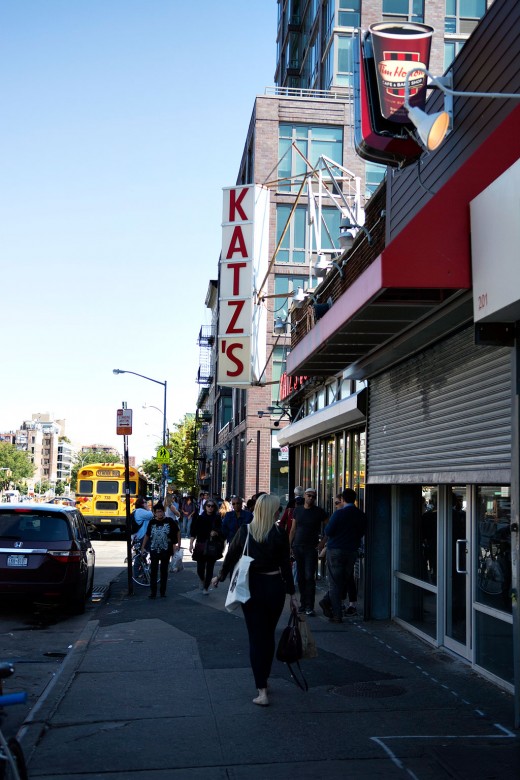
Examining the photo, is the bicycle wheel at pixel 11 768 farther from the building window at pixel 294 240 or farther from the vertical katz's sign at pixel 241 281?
the building window at pixel 294 240

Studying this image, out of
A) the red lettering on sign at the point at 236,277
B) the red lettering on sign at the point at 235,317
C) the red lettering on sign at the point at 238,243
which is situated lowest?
the red lettering on sign at the point at 235,317

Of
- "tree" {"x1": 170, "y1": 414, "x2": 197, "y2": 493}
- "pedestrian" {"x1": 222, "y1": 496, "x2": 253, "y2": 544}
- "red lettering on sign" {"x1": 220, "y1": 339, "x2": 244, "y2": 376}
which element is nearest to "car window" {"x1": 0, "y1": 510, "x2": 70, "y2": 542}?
"pedestrian" {"x1": 222, "y1": 496, "x2": 253, "y2": 544}

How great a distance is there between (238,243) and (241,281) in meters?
0.87

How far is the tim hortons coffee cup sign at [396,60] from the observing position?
9312 mm

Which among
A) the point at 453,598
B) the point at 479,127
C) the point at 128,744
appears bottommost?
the point at 128,744

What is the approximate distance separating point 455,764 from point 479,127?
213 inches

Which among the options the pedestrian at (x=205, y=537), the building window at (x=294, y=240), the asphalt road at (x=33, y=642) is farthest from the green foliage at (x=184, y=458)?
the asphalt road at (x=33, y=642)

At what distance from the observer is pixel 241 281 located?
21141 mm

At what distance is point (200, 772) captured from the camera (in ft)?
18.9

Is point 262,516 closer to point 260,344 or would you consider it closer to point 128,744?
point 128,744

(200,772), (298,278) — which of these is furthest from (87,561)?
(298,278)

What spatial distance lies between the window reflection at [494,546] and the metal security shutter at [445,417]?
1.05 ft

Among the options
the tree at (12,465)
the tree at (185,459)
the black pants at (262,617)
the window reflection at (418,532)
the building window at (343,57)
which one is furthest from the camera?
the tree at (12,465)

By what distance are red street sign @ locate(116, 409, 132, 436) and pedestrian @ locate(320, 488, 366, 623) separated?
6.07m
